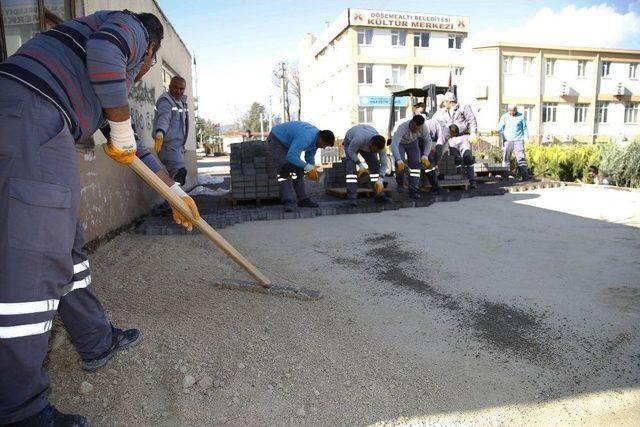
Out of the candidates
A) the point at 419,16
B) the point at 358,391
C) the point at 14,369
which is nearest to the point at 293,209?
the point at 358,391

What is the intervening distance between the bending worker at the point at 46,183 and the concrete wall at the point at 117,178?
230 cm

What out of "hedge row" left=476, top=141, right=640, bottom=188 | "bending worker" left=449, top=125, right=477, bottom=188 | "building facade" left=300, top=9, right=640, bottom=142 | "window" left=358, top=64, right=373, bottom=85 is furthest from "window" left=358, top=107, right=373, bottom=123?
"bending worker" left=449, top=125, right=477, bottom=188

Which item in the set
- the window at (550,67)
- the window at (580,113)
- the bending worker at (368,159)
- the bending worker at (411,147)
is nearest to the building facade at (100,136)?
the bending worker at (368,159)

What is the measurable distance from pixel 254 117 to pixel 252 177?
207 feet

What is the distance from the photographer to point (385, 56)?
30641mm

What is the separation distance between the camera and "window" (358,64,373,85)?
30.5m

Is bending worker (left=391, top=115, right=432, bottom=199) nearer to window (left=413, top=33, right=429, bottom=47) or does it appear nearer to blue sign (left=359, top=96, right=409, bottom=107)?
blue sign (left=359, top=96, right=409, bottom=107)

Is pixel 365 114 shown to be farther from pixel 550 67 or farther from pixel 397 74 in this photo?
pixel 550 67

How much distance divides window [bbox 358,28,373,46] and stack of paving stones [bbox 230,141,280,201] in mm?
25926

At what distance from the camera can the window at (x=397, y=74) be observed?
31000 mm

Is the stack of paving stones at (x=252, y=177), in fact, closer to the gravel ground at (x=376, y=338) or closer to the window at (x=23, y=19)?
the gravel ground at (x=376, y=338)

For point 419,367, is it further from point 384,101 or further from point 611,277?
point 384,101

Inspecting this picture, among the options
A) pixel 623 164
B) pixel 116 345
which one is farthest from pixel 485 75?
pixel 116 345

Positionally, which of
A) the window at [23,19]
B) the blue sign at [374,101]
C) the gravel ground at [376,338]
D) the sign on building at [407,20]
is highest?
the sign on building at [407,20]
